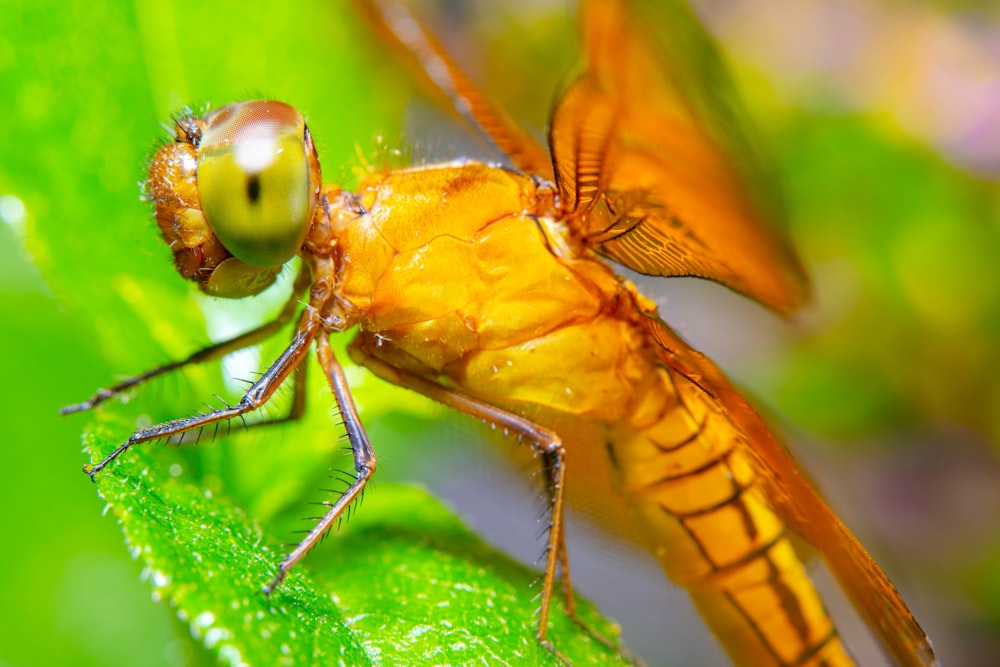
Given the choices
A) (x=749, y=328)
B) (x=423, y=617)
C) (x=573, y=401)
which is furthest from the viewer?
(x=749, y=328)

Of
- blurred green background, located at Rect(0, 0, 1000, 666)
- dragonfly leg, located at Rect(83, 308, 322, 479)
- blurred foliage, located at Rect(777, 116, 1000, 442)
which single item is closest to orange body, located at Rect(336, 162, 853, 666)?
dragonfly leg, located at Rect(83, 308, 322, 479)

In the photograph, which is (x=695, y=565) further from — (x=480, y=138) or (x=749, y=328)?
(x=749, y=328)

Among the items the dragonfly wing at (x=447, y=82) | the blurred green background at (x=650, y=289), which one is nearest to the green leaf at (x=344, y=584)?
the blurred green background at (x=650, y=289)

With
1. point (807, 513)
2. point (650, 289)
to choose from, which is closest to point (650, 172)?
point (650, 289)

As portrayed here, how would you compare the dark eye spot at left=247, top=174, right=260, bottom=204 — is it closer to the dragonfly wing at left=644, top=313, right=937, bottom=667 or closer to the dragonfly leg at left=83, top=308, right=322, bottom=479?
the dragonfly leg at left=83, top=308, right=322, bottom=479

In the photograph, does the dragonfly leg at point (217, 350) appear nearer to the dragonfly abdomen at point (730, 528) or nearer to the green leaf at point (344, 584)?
the green leaf at point (344, 584)

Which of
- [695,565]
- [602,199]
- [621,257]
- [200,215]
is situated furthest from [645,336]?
[200,215]

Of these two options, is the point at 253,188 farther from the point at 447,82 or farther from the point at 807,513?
the point at 807,513
